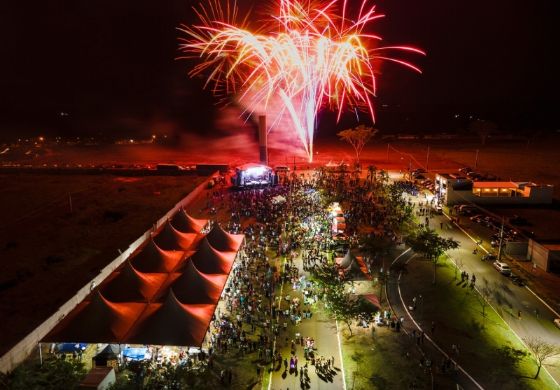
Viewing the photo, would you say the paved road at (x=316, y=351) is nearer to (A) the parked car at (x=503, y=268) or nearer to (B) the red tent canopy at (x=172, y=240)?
(B) the red tent canopy at (x=172, y=240)

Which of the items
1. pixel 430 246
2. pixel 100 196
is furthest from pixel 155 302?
pixel 100 196

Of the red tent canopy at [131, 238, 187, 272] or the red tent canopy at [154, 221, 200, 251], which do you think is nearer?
the red tent canopy at [131, 238, 187, 272]

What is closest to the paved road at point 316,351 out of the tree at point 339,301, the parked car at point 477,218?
the tree at point 339,301

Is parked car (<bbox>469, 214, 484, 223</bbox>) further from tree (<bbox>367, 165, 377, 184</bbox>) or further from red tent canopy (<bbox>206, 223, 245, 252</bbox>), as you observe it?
red tent canopy (<bbox>206, 223, 245, 252</bbox>)

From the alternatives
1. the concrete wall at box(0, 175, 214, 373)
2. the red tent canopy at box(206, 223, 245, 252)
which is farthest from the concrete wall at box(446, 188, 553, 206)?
the concrete wall at box(0, 175, 214, 373)

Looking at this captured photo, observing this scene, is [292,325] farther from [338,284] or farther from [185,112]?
[185,112]

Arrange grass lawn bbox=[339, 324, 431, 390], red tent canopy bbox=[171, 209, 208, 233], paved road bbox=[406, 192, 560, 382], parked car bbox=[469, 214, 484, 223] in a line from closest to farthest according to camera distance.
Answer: grass lawn bbox=[339, 324, 431, 390] < paved road bbox=[406, 192, 560, 382] < red tent canopy bbox=[171, 209, 208, 233] < parked car bbox=[469, 214, 484, 223]

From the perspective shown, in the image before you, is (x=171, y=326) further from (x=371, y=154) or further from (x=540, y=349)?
(x=371, y=154)
